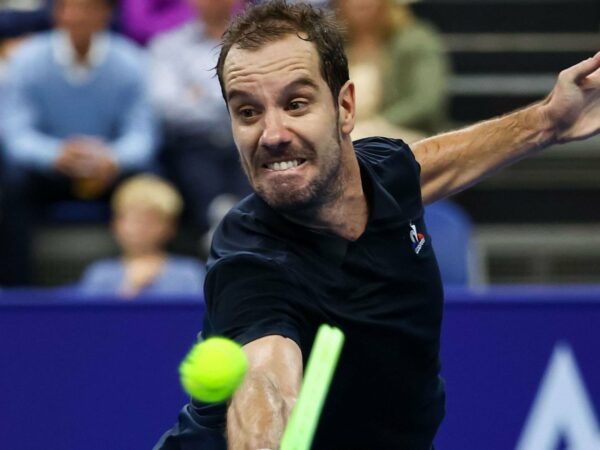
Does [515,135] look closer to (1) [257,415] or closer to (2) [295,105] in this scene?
(2) [295,105]

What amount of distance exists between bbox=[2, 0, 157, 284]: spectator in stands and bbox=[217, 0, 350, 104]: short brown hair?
3.32 metres

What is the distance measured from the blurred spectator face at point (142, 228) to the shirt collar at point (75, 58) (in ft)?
2.98

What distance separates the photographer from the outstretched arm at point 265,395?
2.49 m

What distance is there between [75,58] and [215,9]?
758 millimetres

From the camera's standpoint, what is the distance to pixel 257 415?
8.23 feet

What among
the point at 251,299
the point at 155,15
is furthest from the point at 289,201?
the point at 155,15

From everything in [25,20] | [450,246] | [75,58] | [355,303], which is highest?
[25,20]

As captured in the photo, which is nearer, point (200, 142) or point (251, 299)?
point (251, 299)

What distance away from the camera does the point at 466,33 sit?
7496 millimetres

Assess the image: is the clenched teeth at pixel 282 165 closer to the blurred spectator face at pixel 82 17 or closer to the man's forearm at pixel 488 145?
the man's forearm at pixel 488 145

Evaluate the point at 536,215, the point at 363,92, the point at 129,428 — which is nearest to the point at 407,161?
the point at 129,428

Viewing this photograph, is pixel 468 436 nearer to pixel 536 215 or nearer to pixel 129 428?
pixel 129 428

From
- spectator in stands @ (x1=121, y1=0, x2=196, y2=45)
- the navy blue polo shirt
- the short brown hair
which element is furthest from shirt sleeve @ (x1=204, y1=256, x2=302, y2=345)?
spectator in stands @ (x1=121, y1=0, x2=196, y2=45)

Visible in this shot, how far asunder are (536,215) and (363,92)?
1.37 m
